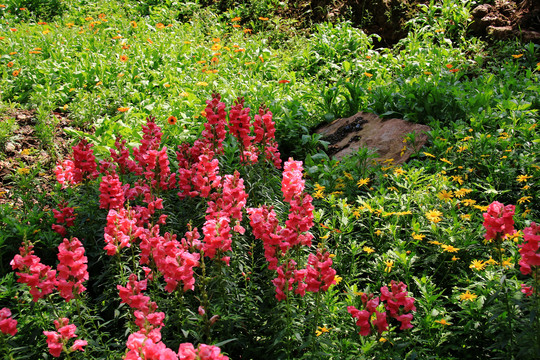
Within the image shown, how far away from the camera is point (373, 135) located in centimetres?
479

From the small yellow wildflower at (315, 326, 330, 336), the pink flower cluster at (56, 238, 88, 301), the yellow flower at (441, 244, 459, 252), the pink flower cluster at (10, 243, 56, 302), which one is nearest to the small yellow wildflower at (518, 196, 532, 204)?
the yellow flower at (441, 244, 459, 252)

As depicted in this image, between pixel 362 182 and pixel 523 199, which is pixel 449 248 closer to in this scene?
pixel 523 199

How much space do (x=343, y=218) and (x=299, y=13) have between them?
6526mm

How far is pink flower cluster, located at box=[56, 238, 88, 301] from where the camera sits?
2.21m

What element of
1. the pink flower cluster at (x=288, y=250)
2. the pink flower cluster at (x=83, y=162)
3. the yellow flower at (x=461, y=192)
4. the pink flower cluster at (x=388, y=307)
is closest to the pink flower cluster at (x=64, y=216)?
the pink flower cluster at (x=83, y=162)

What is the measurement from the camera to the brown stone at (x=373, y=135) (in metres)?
4.48

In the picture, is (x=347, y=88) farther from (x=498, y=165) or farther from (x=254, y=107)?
(x=498, y=165)

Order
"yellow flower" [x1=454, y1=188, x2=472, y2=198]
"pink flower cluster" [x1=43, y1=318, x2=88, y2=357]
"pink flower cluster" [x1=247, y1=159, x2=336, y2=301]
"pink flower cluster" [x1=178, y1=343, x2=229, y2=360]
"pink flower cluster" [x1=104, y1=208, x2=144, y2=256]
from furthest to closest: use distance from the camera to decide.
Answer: "yellow flower" [x1=454, y1=188, x2=472, y2=198] < "pink flower cluster" [x1=104, y1=208, x2=144, y2=256] < "pink flower cluster" [x1=247, y1=159, x2=336, y2=301] < "pink flower cluster" [x1=43, y1=318, x2=88, y2=357] < "pink flower cluster" [x1=178, y1=343, x2=229, y2=360]

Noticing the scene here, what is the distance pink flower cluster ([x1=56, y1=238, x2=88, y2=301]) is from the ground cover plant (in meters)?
0.01

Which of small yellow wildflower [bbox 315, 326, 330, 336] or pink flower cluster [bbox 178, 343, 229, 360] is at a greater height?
pink flower cluster [bbox 178, 343, 229, 360]

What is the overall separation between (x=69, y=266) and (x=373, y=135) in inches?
136

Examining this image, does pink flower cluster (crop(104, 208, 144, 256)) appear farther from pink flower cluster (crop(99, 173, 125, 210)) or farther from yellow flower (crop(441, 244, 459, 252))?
yellow flower (crop(441, 244, 459, 252))

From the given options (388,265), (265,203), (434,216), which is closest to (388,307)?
(388,265)

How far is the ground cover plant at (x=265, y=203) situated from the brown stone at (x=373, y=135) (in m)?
0.14
